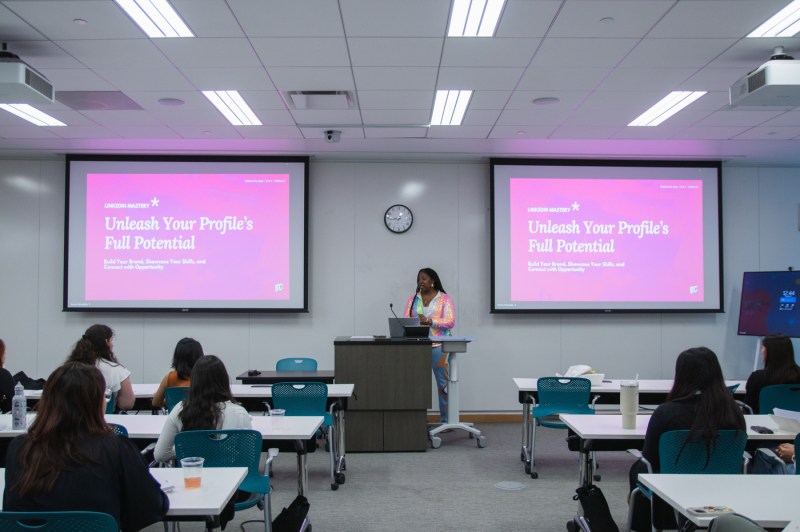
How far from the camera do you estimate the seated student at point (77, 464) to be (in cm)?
207

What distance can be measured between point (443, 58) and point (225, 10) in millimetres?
1520

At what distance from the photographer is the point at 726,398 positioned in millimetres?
3100

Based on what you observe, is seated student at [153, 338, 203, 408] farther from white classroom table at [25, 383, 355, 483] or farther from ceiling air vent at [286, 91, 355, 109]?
ceiling air vent at [286, 91, 355, 109]

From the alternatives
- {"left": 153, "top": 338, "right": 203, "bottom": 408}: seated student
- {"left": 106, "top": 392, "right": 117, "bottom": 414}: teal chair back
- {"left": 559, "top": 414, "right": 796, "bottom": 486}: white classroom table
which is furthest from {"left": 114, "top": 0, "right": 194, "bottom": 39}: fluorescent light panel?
{"left": 559, "top": 414, "right": 796, "bottom": 486}: white classroom table

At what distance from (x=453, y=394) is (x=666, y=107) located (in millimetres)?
3393

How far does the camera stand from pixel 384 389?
608 centimetres

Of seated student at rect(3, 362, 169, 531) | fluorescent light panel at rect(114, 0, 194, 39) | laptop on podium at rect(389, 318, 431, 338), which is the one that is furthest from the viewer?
laptop on podium at rect(389, 318, 431, 338)

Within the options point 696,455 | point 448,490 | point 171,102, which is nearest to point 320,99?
point 171,102

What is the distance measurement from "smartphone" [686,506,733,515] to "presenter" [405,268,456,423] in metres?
→ 4.57

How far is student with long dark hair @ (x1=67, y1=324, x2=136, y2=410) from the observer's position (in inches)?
172

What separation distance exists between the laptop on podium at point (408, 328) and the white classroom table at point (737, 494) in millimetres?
3789

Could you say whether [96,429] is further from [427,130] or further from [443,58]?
[427,130]

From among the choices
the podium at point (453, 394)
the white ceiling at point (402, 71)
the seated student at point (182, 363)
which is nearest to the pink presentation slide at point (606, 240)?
the white ceiling at point (402, 71)

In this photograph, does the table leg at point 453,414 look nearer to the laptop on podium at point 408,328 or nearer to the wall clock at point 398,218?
the laptop on podium at point 408,328
